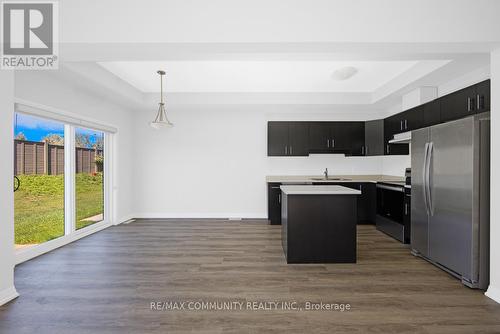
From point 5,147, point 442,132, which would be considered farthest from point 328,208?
point 5,147

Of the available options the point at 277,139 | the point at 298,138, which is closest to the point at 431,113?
the point at 298,138

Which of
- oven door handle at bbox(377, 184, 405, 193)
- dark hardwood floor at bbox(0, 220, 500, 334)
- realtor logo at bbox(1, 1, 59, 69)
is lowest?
dark hardwood floor at bbox(0, 220, 500, 334)

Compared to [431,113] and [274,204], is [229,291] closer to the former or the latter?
[274,204]

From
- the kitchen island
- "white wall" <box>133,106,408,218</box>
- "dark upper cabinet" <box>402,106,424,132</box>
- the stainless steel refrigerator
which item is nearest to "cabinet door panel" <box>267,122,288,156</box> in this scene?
"white wall" <box>133,106,408,218</box>

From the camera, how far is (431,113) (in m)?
3.86

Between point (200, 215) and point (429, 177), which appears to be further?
point (200, 215)

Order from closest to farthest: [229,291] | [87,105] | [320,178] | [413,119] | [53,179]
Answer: [229,291]
[53,179]
[413,119]
[87,105]
[320,178]

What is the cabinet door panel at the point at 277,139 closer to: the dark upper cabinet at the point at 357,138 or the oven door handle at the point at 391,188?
the dark upper cabinet at the point at 357,138

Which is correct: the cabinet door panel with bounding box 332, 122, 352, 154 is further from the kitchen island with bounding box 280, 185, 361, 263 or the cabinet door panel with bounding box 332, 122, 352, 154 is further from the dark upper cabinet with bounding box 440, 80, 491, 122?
the kitchen island with bounding box 280, 185, 361, 263

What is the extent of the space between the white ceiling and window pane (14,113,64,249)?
1.38m

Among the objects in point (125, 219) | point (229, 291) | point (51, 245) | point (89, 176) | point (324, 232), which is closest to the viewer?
point (229, 291)

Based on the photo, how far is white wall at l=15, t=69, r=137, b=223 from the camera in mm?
3586

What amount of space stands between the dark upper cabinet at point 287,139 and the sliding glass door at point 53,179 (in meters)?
3.58

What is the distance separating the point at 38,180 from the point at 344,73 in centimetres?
487
